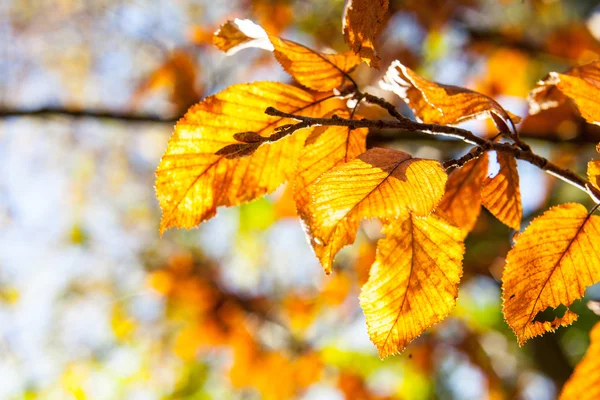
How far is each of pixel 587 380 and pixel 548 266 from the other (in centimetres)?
13

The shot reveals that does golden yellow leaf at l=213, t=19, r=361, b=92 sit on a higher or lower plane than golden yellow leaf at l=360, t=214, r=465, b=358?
higher

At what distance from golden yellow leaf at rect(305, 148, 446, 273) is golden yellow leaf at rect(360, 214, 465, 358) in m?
0.10

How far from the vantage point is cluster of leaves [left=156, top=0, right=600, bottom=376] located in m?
0.42

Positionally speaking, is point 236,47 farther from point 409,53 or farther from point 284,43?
point 409,53

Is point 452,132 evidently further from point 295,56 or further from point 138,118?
point 138,118

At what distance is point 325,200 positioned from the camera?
0.37 metres

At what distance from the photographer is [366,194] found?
38cm

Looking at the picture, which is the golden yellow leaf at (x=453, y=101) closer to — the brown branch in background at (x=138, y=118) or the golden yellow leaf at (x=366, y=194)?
the golden yellow leaf at (x=366, y=194)

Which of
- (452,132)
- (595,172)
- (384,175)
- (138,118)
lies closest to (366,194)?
(384,175)

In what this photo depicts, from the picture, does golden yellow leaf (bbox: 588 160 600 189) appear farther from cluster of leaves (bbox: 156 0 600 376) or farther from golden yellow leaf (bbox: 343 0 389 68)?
golden yellow leaf (bbox: 343 0 389 68)

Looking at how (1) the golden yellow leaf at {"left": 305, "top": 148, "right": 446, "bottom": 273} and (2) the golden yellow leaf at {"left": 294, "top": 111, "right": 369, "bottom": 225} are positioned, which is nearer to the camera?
(1) the golden yellow leaf at {"left": 305, "top": 148, "right": 446, "bottom": 273}

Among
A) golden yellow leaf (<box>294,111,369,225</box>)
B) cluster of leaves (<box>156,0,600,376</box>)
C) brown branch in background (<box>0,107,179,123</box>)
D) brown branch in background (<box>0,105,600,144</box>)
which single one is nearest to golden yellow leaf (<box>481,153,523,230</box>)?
cluster of leaves (<box>156,0,600,376</box>)

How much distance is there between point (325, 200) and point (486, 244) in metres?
2.13

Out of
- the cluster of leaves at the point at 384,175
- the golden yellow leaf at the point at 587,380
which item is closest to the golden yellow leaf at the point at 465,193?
the cluster of leaves at the point at 384,175
